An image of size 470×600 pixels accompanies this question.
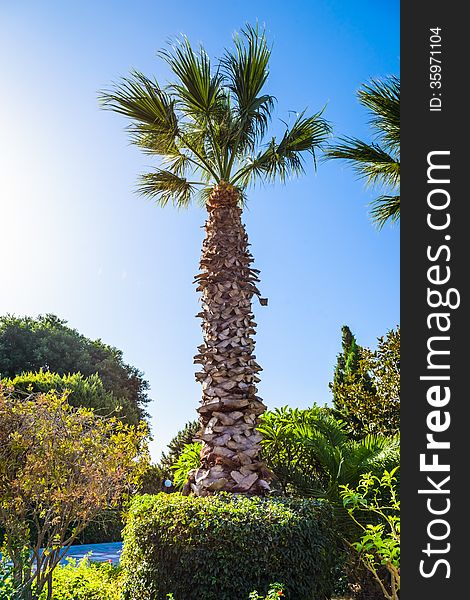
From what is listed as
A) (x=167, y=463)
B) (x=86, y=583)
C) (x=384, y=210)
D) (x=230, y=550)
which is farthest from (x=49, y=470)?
(x=167, y=463)

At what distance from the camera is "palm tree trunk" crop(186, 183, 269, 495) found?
6.85 m

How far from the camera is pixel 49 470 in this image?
560cm

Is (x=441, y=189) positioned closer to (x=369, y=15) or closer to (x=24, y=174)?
(x=369, y=15)

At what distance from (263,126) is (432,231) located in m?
5.70

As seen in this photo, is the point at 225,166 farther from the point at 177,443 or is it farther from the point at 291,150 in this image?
the point at 177,443

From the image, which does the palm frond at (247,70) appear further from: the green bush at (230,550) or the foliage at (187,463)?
the green bush at (230,550)

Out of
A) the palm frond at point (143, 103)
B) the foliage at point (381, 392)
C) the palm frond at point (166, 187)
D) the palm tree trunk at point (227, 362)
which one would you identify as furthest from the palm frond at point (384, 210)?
the palm frond at point (143, 103)

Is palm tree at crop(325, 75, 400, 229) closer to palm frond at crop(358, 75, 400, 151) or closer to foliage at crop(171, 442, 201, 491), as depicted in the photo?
palm frond at crop(358, 75, 400, 151)

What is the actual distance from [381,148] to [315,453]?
458 cm

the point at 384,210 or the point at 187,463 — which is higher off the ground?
the point at 384,210

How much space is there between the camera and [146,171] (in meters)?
9.09

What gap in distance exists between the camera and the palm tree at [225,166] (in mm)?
7016

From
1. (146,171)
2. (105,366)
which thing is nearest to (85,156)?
(146,171)

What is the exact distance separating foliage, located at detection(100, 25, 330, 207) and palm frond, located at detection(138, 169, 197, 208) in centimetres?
2
